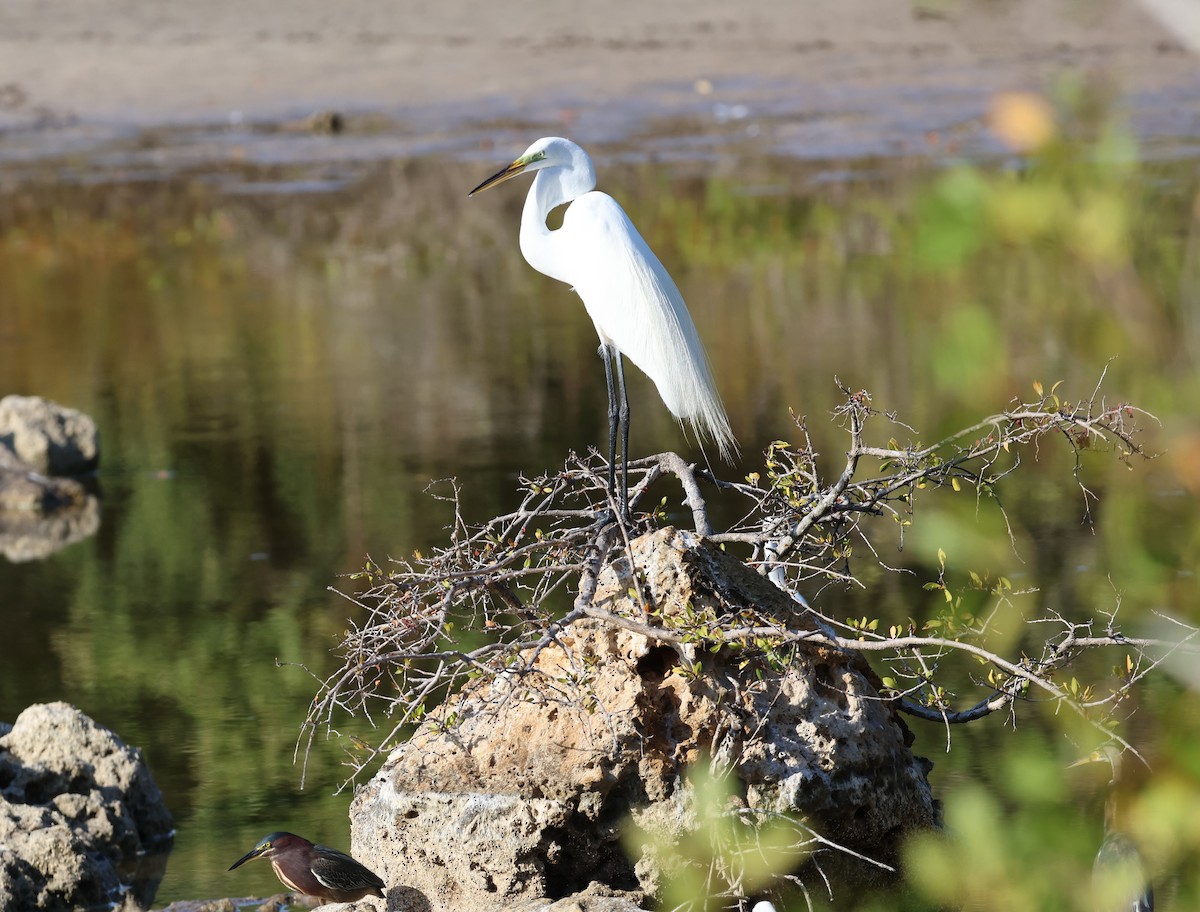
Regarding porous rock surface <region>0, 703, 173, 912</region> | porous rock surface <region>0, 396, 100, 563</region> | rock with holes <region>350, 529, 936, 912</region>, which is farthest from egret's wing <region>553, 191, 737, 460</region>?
porous rock surface <region>0, 396, 100, 563</region>

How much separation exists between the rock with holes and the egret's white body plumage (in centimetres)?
106

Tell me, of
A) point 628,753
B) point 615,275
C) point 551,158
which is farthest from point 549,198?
point 628,753

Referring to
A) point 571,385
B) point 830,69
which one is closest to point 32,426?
point 571,385

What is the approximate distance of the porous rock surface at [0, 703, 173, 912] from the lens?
5145mm

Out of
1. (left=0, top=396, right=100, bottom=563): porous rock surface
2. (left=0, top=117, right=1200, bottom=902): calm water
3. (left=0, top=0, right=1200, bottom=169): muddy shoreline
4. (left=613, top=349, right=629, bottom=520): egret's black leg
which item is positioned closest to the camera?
(left=0, top=117, right=1200, bottom=902): calm water

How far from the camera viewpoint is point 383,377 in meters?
13.4

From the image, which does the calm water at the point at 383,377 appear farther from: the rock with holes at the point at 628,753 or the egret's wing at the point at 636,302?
the egret's wing at the point at 636,302

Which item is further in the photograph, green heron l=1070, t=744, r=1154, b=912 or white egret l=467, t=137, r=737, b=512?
white egret l=467, t=137, r=737, b=512

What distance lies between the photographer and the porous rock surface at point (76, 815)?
5.14 metres

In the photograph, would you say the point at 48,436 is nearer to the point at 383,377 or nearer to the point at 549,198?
the point at 383,377

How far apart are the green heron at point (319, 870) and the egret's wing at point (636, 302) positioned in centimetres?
162

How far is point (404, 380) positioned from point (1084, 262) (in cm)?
1213

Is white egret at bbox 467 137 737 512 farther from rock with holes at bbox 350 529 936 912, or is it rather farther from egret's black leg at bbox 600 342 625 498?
rock with holes at bbox 350 529 936 912

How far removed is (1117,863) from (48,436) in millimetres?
9847
